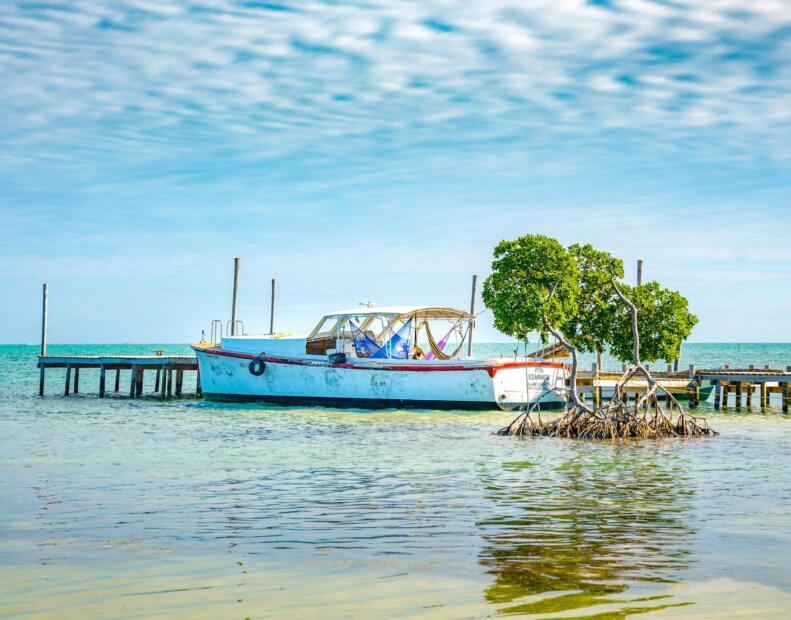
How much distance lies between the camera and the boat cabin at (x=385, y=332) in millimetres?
31719

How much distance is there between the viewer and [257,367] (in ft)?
110

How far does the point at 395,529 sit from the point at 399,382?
66.5 ft

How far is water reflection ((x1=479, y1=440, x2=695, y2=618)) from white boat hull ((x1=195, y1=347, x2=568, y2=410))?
13.1 m

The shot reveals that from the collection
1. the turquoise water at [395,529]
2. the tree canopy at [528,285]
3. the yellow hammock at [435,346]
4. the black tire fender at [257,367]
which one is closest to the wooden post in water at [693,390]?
the tree canopy at [528,285]

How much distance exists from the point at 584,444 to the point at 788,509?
868 cm

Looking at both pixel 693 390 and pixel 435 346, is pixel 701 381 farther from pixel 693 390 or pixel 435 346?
pixel 435 346

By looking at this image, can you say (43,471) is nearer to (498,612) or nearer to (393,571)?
(393,571)

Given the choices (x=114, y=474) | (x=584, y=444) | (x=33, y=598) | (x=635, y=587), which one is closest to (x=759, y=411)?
(x=584, y=444)

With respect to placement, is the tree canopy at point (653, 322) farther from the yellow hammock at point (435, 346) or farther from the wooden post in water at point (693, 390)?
the yellow hammock at point (435, 346)

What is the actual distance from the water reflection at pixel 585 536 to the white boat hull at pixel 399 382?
13059mm

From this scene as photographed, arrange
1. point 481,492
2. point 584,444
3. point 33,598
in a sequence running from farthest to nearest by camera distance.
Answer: point 584,444
point 481,492
point 33,598

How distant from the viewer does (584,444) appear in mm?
20484

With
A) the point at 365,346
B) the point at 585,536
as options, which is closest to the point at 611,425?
the point at 365,346

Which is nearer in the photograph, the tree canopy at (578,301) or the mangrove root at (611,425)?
the mangrove root at (611,425)
